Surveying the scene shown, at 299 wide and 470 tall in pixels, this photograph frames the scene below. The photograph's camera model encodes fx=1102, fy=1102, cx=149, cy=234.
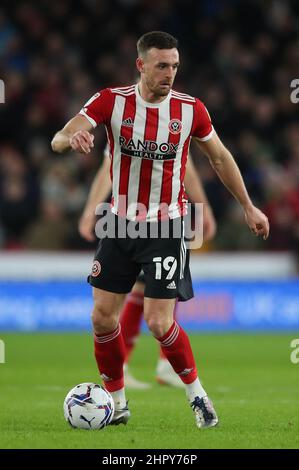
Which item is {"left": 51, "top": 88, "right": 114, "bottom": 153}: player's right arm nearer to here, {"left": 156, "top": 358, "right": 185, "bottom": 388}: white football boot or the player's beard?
the player's beard

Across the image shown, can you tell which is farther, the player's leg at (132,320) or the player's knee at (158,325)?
the player's leg at (132,320)

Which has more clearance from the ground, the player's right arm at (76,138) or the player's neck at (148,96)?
the player's neck at (148,96)

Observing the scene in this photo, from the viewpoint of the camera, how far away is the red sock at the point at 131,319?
8.72 m

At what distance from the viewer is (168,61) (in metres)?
6.04

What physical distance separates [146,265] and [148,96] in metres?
0.96

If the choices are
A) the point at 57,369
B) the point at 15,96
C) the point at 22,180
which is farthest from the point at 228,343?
the point at 15,96

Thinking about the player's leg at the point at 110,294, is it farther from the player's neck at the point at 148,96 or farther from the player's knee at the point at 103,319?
the player's neck at the point at 148,96

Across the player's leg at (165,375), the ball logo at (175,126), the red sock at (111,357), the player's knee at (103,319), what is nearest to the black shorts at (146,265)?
the player's knee at (103,319)

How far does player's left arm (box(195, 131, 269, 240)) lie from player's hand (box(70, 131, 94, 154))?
979mm

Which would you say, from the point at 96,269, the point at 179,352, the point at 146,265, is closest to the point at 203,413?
the point at 179,352

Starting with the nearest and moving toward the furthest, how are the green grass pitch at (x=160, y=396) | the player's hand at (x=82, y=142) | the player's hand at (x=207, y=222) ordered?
the player's hand at (x=82, y=142), the green grass pitch at (x=160, y=396), the player's hand at (x=207, y=222)

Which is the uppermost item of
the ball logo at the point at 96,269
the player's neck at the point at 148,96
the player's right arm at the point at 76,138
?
the player's neck at the point at 148,96

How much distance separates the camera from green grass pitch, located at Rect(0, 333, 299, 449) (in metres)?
5.78
